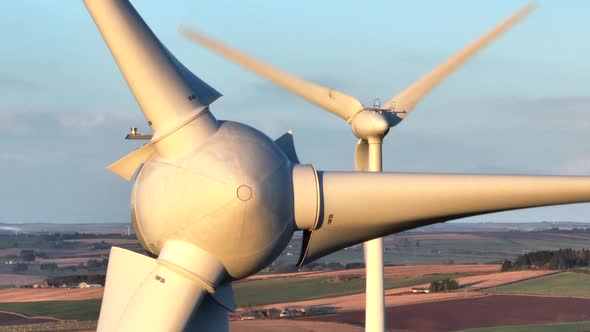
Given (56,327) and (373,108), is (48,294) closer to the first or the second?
(56,327)

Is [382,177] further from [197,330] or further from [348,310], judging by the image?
[348,310]

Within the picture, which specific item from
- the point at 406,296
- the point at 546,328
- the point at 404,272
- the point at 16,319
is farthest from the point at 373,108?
the point at 404,272

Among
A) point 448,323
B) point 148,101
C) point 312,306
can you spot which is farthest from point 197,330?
point 312,306

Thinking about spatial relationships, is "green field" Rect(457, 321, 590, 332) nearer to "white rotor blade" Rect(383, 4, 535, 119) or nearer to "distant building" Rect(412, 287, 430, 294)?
"distant building" Rect(412, 287, 430, 294)

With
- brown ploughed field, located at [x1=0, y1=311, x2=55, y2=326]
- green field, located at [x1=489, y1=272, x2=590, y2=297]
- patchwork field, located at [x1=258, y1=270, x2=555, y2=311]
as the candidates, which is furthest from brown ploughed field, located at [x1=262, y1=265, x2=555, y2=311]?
brown ploughed field, located at [x1=0, y1=311, x2=55, y2=326]

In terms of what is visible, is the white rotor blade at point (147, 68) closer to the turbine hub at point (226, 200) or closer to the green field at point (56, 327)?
the turbine hub at point (226, 200)
